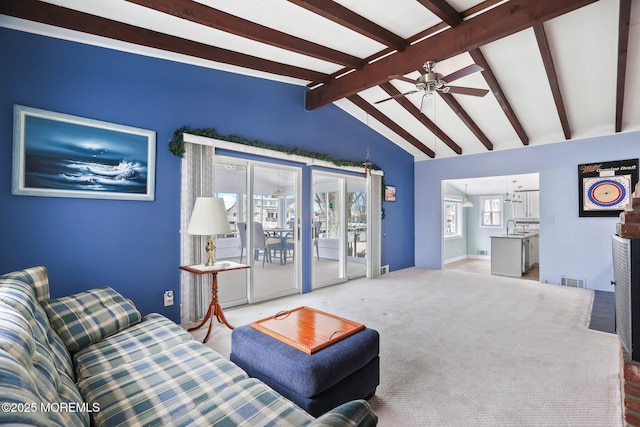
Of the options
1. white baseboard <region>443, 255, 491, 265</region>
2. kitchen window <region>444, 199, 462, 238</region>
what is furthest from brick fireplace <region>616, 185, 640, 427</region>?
kitchen window <region>444, 199, 462, 238</region>

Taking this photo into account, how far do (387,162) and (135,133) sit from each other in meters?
4.85

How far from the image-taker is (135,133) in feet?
10.8

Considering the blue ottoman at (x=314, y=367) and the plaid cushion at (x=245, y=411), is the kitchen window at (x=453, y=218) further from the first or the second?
the plaid cushion at (x=245, y=411)

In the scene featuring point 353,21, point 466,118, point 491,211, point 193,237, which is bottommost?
point 193,237

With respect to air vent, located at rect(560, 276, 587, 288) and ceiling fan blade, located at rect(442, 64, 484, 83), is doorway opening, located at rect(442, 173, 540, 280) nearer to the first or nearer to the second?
air vent, located at rect(560, 276, 587, 288)

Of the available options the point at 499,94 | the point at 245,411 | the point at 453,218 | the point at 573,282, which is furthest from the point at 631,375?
the point at 453,218

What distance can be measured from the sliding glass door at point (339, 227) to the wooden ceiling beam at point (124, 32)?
2.11 meters

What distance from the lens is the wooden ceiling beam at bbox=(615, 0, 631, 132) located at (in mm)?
2861

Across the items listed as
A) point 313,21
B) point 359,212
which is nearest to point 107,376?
point 313,21

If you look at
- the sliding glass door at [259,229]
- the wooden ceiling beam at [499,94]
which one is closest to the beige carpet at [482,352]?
the sliding glass door at [259,229]

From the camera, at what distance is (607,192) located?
5117mm

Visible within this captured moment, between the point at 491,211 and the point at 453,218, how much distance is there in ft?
3.67

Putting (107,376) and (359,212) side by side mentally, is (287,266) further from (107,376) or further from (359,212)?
(107,376)

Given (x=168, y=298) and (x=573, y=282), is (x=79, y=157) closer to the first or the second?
(x=168, y=298)
